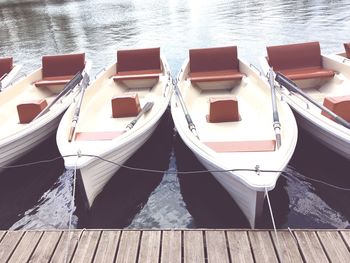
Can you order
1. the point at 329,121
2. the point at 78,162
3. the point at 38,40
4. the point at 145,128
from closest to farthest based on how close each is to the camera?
1. the point at 78,162
2. the point at 329,121
3. the point at 145,128
4. the point at 38,40

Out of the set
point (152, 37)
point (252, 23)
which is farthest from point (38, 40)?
point (252, 23)

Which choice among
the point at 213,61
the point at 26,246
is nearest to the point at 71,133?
the point at 26,246

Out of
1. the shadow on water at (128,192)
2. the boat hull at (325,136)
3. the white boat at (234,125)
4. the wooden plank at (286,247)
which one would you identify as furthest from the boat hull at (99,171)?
the boat hull at (325,136)

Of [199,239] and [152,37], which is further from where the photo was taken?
[152,37]

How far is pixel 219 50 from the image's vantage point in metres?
9.59

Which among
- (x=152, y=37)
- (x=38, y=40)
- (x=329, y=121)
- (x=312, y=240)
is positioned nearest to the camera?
(x=312, y=240)

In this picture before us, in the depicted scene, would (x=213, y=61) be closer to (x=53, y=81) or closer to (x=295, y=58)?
(x=295, y=58)

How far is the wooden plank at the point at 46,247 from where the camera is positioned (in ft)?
14.9

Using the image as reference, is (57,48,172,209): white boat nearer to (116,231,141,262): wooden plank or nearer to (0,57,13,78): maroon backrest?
(116,231,141,262): wooden plank

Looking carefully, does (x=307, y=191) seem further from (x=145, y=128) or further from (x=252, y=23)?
(x=252, y=23)

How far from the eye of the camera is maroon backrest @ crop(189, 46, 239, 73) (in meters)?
9.59

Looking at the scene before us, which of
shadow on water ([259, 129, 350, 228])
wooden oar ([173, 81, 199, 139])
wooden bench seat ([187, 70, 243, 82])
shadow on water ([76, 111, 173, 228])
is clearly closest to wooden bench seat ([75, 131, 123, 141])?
shadow on water ([76, 111, 173, 228])

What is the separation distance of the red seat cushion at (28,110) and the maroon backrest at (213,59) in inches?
174

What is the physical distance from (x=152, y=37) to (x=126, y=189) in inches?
649
